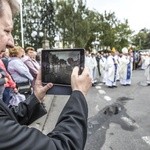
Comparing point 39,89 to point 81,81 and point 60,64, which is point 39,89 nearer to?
point 60,64

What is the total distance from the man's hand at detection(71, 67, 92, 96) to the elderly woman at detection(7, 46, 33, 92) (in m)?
5.47

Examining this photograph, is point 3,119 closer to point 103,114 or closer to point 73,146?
point 73,146

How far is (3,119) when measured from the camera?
65.2 inches

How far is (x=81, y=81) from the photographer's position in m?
2.01

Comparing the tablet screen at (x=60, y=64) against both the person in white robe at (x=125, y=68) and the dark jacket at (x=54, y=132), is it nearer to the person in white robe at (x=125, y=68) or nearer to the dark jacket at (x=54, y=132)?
the dark jacket at (x=54, y=132)

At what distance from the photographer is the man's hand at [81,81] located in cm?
200

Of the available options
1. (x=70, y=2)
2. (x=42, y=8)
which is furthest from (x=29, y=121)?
(x=42, y=8)

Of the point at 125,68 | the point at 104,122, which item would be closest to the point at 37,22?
the point at 125,68

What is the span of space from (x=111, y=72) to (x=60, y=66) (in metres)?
15.4

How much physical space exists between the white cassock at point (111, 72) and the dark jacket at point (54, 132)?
1519 cm

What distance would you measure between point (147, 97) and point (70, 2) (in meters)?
28.7

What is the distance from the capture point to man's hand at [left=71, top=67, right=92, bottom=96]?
200 centimetres

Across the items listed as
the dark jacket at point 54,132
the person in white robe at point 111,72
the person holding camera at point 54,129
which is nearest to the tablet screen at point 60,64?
the person holding camera at point 54,129

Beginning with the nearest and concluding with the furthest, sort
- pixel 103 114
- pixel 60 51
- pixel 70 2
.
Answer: pixel 60 51
pixel 103 114
pixel 70 2
